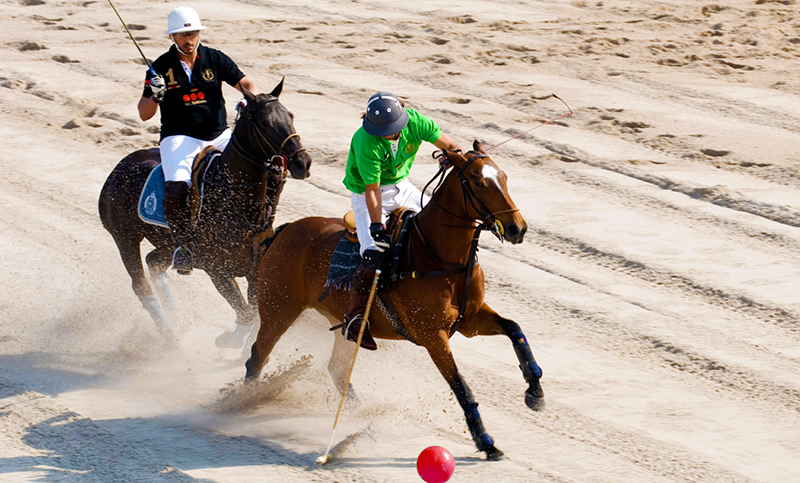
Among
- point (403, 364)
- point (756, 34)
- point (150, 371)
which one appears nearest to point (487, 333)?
point (403, 364)

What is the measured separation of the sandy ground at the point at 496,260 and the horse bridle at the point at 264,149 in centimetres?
167

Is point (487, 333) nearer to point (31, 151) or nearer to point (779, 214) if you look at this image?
point (779, 214)

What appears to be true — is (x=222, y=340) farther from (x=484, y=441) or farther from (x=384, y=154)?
(x=484, y=441)

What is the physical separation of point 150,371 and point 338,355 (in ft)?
6.21

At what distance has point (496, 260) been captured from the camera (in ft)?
34.5

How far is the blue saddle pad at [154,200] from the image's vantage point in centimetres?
859

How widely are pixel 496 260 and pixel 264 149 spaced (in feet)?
11.7

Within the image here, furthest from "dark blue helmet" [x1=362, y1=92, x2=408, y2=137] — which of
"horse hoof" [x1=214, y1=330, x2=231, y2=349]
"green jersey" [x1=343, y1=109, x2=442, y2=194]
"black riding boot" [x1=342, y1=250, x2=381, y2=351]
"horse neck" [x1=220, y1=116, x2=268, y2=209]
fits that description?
"horse hoof" [x1=214, y1=330, x2=231, y2=349]

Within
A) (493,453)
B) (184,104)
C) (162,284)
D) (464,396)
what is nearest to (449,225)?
(464,396)

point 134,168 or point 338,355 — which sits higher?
point 134,168

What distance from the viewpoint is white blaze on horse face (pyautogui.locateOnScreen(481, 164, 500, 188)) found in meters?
6.20

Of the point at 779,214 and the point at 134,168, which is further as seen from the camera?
the point at 779,214

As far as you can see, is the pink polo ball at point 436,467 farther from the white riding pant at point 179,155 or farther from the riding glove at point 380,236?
A: the white riding pant at point 179,155

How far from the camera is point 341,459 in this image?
22.4 ft
